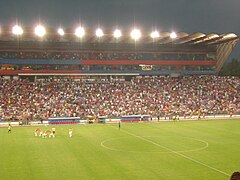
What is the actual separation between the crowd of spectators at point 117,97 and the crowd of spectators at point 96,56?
510cm

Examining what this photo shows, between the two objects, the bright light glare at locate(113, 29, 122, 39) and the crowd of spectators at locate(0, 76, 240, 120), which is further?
the bright light glare at locate(113, 29, 122, 39)

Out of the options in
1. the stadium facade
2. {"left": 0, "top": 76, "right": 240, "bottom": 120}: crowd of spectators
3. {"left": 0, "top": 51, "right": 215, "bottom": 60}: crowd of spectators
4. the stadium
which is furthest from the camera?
{"left": 0, "top": 51, "right": 215, "bottom": 60}: crowd of spectators

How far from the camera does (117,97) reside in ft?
219

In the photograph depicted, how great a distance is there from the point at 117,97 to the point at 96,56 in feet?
44.7

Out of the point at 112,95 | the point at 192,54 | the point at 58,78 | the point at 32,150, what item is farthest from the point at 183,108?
the point at 32,150

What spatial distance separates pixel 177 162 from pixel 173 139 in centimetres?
1122

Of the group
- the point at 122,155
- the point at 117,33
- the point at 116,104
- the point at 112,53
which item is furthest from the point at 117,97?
the point at 122,155

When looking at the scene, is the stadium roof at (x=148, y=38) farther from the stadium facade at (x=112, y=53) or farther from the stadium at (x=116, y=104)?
the stadium at (x=116, y=104)

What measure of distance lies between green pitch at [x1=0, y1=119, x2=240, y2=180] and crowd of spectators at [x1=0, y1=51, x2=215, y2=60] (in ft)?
105

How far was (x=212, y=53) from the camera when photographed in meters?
83.4

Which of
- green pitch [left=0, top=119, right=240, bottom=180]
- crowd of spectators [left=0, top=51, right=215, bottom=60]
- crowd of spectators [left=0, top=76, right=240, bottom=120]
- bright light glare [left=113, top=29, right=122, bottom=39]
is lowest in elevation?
green pitch [left=0, top=119, right=240, bottom=180]

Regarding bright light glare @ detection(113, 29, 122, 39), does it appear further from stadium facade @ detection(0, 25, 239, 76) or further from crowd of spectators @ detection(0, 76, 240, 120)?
crowd of spectators @ detection(0, 76, 240, 120)

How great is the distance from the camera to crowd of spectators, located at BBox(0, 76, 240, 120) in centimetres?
6052

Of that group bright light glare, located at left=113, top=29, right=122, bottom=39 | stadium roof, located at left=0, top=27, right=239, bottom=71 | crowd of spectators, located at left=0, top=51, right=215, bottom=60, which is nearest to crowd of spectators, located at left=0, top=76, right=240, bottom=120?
crowd of spectators, located at left=0, top=51, right=215, bottom=60
